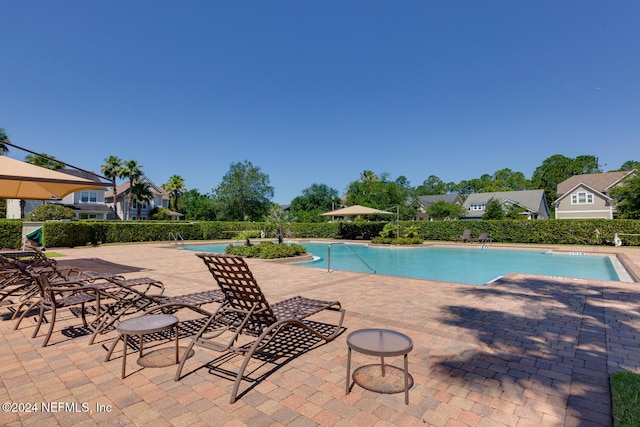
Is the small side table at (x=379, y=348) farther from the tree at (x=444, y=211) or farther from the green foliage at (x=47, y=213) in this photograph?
the tree at (x=444, y=211)

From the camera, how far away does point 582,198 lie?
38.0 metres

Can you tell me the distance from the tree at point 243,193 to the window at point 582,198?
40.8m

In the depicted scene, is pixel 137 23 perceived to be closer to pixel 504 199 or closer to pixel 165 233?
pixel 165 233

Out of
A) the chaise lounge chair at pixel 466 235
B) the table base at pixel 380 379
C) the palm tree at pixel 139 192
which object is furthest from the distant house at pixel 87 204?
the table base at pixel 380 379

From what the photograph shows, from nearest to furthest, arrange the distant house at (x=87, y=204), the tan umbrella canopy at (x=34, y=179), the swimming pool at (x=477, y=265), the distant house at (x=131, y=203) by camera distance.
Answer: the tan umbrella canopy at (x=34, y=179), the swimming pool at (x=477, y=265), the distant house at (x=87, y=204), the distant house at (x=131, y=203)

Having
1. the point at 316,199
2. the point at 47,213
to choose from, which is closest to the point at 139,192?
the point at 47,213

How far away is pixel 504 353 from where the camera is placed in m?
3.53

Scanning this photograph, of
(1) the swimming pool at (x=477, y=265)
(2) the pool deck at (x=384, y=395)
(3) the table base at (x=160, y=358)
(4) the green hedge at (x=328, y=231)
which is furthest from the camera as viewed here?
(4) the green hedge at (x=328, y=231)

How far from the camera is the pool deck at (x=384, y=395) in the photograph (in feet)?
7.61

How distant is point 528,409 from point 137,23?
58.7 ft

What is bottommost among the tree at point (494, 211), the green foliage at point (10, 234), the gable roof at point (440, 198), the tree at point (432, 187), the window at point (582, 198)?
the green foliage at point (10, 234)

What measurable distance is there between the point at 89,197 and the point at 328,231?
34.3 meters

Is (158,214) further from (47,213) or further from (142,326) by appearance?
(142,326)

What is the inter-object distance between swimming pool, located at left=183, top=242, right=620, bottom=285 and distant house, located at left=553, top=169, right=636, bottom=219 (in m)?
26.6
